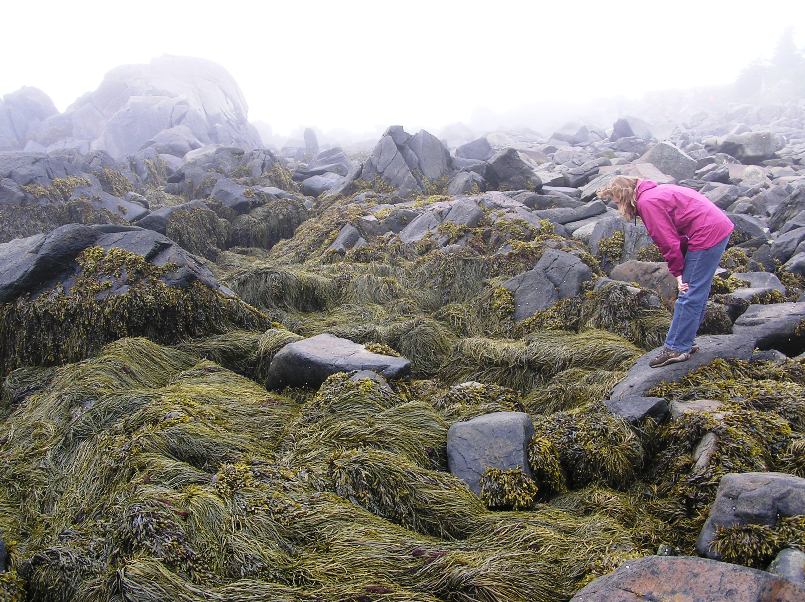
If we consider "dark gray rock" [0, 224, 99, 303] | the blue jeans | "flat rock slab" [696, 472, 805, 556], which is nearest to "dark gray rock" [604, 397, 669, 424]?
the blue jeans

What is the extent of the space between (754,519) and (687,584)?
69 cm

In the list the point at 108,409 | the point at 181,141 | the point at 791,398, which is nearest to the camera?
the point at 791,398

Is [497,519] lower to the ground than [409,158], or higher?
lower

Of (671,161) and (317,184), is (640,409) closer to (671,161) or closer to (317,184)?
(317,184)

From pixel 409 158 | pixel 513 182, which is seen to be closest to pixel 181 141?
pixel 409 158

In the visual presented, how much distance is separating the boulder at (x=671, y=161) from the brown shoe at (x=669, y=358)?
11988 mm

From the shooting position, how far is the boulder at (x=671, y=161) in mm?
14578

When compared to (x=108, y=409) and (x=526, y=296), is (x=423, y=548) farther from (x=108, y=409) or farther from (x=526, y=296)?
(x=526, y=296)

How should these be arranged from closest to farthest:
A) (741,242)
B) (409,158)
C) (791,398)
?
(791,398)
(741,242)
(409,158)

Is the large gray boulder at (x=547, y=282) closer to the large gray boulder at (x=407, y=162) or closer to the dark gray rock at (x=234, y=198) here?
the large gray boulder at (x=407, y=162)

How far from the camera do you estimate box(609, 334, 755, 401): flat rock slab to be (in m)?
4.19

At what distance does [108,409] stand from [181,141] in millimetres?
28611

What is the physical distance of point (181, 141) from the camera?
2900 centimetres

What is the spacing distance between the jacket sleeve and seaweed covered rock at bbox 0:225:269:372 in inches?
167
